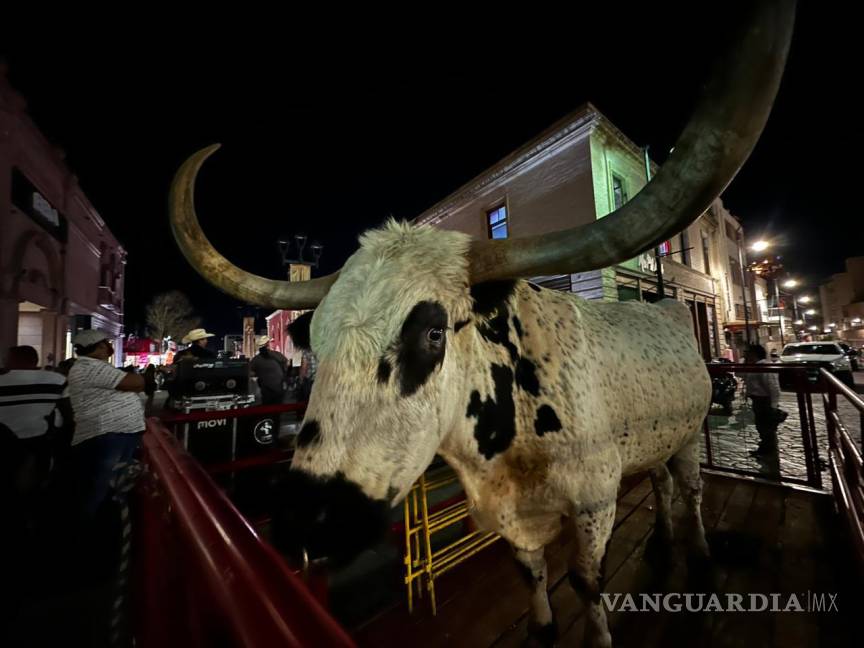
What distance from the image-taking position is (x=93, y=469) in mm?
3375

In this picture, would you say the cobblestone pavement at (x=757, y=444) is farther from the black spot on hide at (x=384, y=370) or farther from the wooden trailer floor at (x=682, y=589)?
the black spot on hide at (x=384, y=370)

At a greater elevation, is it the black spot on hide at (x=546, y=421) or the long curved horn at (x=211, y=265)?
the long curved horn at (x=211, y=265)

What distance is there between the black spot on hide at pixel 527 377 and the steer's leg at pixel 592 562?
66cm

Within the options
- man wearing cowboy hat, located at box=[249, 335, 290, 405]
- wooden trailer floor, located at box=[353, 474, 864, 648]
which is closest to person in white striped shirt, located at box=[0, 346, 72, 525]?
man wearing cowboy hat, located at box=[249, 335, 290, 405]

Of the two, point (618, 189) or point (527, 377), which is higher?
point (618, 189)

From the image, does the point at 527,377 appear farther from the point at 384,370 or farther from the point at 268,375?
the point at 268,375

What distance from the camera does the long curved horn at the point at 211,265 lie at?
1.89 m

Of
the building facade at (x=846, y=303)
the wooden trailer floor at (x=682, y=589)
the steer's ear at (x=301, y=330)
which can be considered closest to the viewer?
the steer's ear at (x=301, y=330)

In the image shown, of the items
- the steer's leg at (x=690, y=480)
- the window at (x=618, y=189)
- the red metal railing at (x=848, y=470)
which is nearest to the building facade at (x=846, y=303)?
the window at (x=618, y=189)

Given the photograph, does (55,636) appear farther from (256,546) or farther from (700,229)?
(700,229)

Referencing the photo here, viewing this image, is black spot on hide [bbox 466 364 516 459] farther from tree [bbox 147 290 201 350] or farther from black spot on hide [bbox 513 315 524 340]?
→ tree [bbox 147 290 201 350]

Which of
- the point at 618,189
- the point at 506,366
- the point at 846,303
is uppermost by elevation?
the point at 618,189

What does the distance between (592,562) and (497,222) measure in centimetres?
1385

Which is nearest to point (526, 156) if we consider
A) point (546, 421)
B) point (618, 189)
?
point (618, 189)
